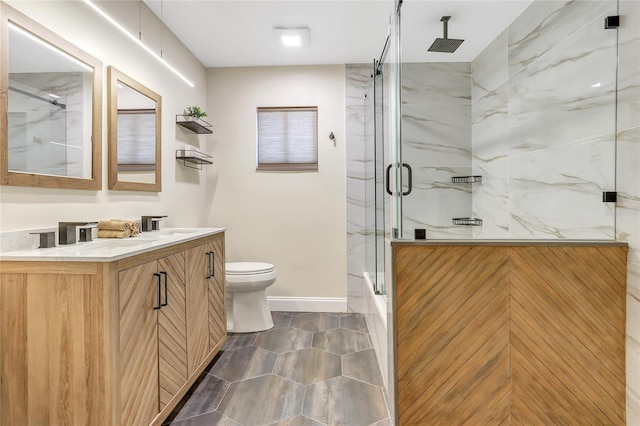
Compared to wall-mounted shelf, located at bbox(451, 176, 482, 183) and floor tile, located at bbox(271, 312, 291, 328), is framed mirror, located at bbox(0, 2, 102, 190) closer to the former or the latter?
floor tile, located at bbox(271, 312, 291, 328)

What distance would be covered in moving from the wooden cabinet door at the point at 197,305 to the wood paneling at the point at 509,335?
1.14 meters

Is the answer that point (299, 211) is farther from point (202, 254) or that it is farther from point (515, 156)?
point (515, 156)

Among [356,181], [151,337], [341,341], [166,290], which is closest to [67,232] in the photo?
[166,290]

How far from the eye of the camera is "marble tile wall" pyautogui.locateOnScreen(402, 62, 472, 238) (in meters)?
2.05

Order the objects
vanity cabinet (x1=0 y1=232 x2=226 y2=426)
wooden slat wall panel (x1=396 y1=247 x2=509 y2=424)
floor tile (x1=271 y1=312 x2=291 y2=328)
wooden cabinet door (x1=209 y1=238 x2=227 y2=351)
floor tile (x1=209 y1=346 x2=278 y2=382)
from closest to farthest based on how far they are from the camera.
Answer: vanity cabinet (x1=0 y1=232 x2=226 y2=426) → wooden slat wall panel (x1=396 y1=247 x2=509 y2=424) → floor tile (x1=209 y1=346 x2=278 y2=382) → wooden cabinet door (x1=209 y1=238 x2=227 y2=351) → floor tile (x1=271 y1=312 x2=291 y2=328)

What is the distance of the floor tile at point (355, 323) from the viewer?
2.88m

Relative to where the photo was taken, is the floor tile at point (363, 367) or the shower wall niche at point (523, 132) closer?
the shower wall niche at point (523, 132)

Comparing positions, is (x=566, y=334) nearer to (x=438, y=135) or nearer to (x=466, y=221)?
(x=466, y=221)

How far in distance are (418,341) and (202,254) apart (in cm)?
135

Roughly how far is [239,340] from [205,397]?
78 centimetres

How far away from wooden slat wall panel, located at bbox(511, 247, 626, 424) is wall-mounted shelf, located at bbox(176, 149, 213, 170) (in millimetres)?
2467

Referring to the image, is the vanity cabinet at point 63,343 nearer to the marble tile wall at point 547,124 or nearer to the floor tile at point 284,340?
the floor tile at point 284,340

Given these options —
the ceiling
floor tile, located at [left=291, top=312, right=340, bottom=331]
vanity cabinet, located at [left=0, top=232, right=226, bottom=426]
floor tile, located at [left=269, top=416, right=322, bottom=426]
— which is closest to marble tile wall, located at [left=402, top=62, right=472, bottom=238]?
the ceiling

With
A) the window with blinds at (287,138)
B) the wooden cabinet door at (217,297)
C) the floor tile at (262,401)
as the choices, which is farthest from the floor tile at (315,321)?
the window with blinds at (287,138)
